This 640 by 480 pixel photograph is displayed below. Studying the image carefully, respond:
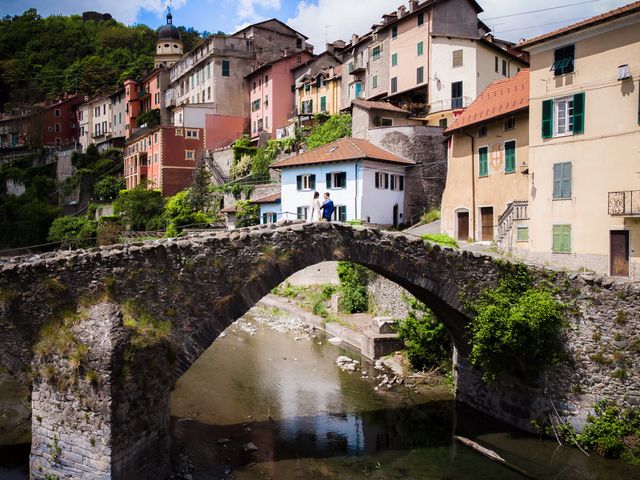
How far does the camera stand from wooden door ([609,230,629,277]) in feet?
66.9

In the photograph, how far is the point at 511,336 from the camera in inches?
587

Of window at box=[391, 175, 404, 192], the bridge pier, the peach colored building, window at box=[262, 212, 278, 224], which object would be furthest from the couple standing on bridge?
the peach colored building

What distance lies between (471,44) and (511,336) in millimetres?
32570

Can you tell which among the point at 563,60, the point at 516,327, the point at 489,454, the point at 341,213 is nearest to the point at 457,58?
the point at 341,213

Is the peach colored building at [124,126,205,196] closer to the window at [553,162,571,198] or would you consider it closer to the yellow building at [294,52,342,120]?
the yellow building at [294,52,342,120]

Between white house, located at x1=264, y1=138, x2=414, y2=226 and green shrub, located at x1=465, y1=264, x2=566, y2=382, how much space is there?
20.3 m

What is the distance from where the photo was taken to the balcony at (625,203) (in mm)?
19828

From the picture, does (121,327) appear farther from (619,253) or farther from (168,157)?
(168,157)

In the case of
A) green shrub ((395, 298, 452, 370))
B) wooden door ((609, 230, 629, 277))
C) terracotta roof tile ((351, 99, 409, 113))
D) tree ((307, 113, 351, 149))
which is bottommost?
green shrub ((395, 298, 452, 370))

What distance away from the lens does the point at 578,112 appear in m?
21.3

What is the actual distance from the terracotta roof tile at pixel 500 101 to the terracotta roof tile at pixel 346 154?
6.69 metres

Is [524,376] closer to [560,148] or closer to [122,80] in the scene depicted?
[560,148]

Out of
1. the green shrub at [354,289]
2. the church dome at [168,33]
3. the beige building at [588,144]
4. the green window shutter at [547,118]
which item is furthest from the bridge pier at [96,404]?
the church dome at [168,33]

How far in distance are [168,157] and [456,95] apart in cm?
3049
